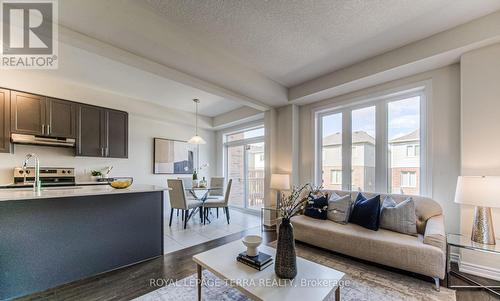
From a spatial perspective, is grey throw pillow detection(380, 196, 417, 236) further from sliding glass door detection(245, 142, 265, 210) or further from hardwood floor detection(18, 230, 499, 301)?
sliding glass door detection(245, 142, 265, 210)

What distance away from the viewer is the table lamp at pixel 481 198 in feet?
6.45

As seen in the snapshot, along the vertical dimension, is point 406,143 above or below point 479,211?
above

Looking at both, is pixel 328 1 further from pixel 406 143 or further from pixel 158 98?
pixel 158 98

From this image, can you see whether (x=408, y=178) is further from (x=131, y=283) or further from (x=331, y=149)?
(x=131, y=283)

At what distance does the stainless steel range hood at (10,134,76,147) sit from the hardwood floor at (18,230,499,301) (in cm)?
255

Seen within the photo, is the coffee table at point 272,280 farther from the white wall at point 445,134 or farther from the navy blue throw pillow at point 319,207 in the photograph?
the white wall at point 445,134

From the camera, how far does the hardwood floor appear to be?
1.93 m

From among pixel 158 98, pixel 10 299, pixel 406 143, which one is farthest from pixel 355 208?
pixel 158 98

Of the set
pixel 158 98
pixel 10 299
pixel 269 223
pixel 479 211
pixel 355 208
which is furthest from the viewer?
pixel 158 98

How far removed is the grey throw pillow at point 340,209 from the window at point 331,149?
30.1 inches

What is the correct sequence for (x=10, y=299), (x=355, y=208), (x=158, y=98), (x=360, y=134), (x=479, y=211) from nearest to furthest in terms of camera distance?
(x=10, y=299), (x=479, y=211), (x=355, y=208), (x=360, y=134), (x=158, y=98)

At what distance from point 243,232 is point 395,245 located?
2407mm

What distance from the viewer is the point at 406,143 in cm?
313

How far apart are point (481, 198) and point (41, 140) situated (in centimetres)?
600
